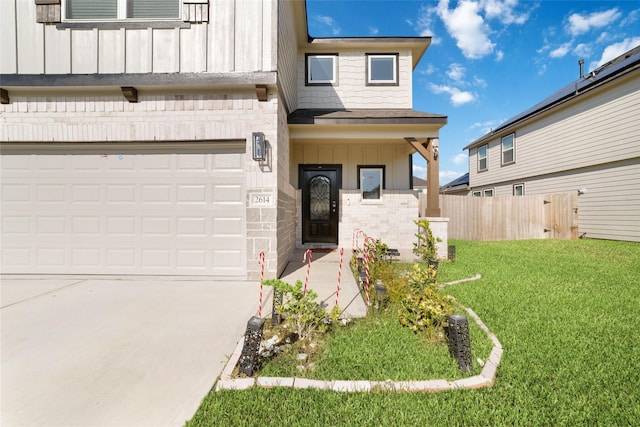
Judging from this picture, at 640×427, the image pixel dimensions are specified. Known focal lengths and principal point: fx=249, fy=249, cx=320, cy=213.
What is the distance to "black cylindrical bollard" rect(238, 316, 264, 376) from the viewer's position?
2057 millimetres

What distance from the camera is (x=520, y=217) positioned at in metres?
9.70

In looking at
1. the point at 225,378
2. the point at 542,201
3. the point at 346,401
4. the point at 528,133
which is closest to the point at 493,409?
the point at 346,401

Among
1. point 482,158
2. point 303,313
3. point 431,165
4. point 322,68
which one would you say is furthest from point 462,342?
point 482,158

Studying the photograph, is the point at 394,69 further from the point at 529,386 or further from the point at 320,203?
the point at 529,386

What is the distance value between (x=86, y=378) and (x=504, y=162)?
16907 mm

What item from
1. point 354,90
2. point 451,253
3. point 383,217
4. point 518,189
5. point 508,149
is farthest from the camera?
point 508,149

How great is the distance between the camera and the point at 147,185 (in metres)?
4.70

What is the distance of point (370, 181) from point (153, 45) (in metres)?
6.16

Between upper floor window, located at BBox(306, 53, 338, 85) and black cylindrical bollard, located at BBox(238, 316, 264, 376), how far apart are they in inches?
314

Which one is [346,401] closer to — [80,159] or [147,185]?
[147,185]

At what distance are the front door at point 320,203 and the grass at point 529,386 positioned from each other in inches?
174

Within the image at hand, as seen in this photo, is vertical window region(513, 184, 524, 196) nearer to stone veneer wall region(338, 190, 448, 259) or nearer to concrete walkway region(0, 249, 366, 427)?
stone veneer wall region(338, 190, 448, 259)

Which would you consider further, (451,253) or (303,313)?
(451,253)

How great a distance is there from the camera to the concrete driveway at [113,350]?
70.0 inches
